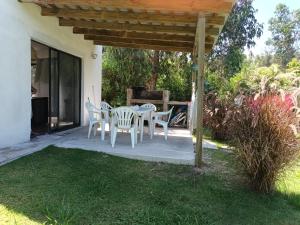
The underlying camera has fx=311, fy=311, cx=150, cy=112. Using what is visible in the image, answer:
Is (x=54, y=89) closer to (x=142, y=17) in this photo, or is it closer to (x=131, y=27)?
(x=131, y=27)

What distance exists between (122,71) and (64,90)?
22.5 ft

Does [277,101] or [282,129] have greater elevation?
[277,101]

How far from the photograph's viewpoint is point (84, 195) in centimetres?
393

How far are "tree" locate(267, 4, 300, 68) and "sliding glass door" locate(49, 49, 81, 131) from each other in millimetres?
33748

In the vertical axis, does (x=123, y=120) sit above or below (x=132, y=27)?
below

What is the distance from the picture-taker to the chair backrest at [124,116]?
6.43 metres

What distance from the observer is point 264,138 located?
4.19m

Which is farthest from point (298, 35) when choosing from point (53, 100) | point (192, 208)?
point (192, 208)

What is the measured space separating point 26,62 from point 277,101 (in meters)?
4.83

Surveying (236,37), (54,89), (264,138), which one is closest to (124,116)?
(54,89)

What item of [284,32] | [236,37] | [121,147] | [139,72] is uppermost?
[284,32]

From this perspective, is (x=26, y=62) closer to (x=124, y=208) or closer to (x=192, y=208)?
(x=124, y=208)

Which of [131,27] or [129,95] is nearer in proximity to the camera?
[131,27]

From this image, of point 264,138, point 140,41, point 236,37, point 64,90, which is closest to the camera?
point 264,138
